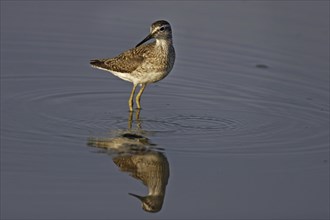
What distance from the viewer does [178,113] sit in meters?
12.2

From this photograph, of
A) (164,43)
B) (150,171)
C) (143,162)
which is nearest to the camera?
(150,171)

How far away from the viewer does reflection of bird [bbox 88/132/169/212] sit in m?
9.26

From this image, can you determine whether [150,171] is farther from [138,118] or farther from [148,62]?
[148,62]

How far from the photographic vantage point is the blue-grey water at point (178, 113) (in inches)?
364

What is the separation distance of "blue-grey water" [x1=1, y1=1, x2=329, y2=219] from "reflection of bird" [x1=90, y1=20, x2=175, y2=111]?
362mm

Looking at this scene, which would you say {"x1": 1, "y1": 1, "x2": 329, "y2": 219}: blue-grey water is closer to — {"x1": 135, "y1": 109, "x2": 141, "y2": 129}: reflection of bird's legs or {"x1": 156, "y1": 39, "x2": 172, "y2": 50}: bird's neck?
{"x1": 135, "y1": 109, "x2": 141, "y2": 129}: reflection of bird's legs

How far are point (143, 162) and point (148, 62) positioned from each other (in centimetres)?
276

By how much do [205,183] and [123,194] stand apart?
0.96m

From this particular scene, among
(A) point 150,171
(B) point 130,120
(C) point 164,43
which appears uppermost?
(C) point 164,43

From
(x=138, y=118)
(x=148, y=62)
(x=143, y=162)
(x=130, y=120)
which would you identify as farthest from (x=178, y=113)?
(x=143, y=162)

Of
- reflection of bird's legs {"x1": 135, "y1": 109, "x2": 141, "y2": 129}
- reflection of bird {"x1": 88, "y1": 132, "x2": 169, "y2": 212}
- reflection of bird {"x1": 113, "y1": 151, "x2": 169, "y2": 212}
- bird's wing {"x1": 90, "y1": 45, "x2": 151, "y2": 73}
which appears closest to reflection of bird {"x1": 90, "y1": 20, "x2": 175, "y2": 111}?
bird's wing {"x1": 90, "y1": 45, "x2": 151, "y2": 73}

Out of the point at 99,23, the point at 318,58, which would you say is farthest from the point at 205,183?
the point at 99,23

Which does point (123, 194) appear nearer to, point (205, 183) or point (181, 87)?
point (205, 183)

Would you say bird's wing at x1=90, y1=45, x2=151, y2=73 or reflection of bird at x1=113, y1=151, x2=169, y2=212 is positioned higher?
bird's wing at x1=90, y1=45, x2=151, y2=73
